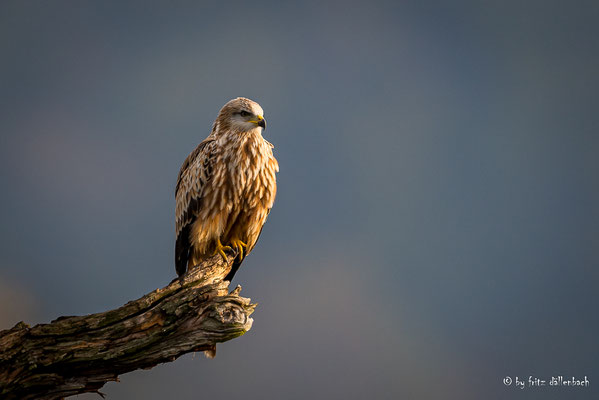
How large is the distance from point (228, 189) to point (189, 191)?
51 centimetres

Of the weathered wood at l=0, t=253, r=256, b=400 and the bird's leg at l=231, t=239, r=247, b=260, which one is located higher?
the bird's leg at l=231, t=239, r=247, b=260

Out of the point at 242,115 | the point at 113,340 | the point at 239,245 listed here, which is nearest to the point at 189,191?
the point at 239,245

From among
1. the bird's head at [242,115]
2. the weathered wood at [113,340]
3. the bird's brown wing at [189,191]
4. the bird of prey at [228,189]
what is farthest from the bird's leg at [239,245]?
the weathered wood at [113,340]

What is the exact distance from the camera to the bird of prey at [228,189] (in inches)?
213

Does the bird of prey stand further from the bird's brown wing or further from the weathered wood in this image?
the weathered wood

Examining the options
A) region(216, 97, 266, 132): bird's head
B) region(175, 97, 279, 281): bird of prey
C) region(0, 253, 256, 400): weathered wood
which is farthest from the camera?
region(216, 97, 266, 132): bird's head

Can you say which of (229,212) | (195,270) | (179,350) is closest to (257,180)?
(229,212)

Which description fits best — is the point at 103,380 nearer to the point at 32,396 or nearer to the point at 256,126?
the point at 32,396

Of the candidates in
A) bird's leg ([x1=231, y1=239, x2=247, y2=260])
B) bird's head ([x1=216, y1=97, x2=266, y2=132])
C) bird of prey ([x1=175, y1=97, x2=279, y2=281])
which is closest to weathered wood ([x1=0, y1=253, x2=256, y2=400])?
bird of prey ([x1=175, y1=97, x2=279, y2=281])

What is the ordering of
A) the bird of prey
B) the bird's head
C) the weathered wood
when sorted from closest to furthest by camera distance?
the weathered wood
the bird of prey
the bird's head

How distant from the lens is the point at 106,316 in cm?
369

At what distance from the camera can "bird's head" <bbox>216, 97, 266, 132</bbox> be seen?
5.51m

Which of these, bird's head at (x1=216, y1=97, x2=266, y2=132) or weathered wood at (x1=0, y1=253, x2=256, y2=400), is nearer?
weathered wood at (x1=0, y1=253, x2=256, y2=400)

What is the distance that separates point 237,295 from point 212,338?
1.18ft
